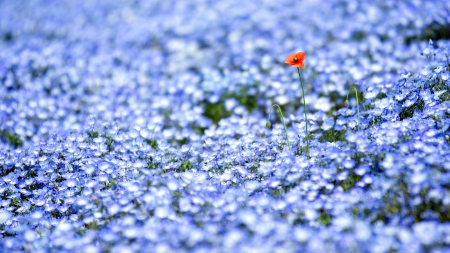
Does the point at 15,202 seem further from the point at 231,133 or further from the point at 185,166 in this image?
the point at 231,133

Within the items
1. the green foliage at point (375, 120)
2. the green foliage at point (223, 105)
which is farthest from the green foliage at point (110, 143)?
the green foliage at point (375, 120)

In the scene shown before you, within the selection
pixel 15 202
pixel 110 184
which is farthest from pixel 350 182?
pixel 15 202

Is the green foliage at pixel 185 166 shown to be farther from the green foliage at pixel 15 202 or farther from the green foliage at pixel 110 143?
the green foliage at pixel 15 202

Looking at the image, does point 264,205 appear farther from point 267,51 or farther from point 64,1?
point 64,1

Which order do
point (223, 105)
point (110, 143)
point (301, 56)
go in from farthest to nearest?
1. point (223, 105)
2. point (110, 143)
3. point (301, 56)

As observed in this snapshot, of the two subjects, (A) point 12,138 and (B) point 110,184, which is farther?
(A) point 12,138

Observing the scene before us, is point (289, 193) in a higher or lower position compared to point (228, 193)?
higher

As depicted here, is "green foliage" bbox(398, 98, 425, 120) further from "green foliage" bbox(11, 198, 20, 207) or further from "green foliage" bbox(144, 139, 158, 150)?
"green foliage" bbox(11, 198, 20, 207)

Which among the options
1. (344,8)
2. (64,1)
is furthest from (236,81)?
(64,1)
